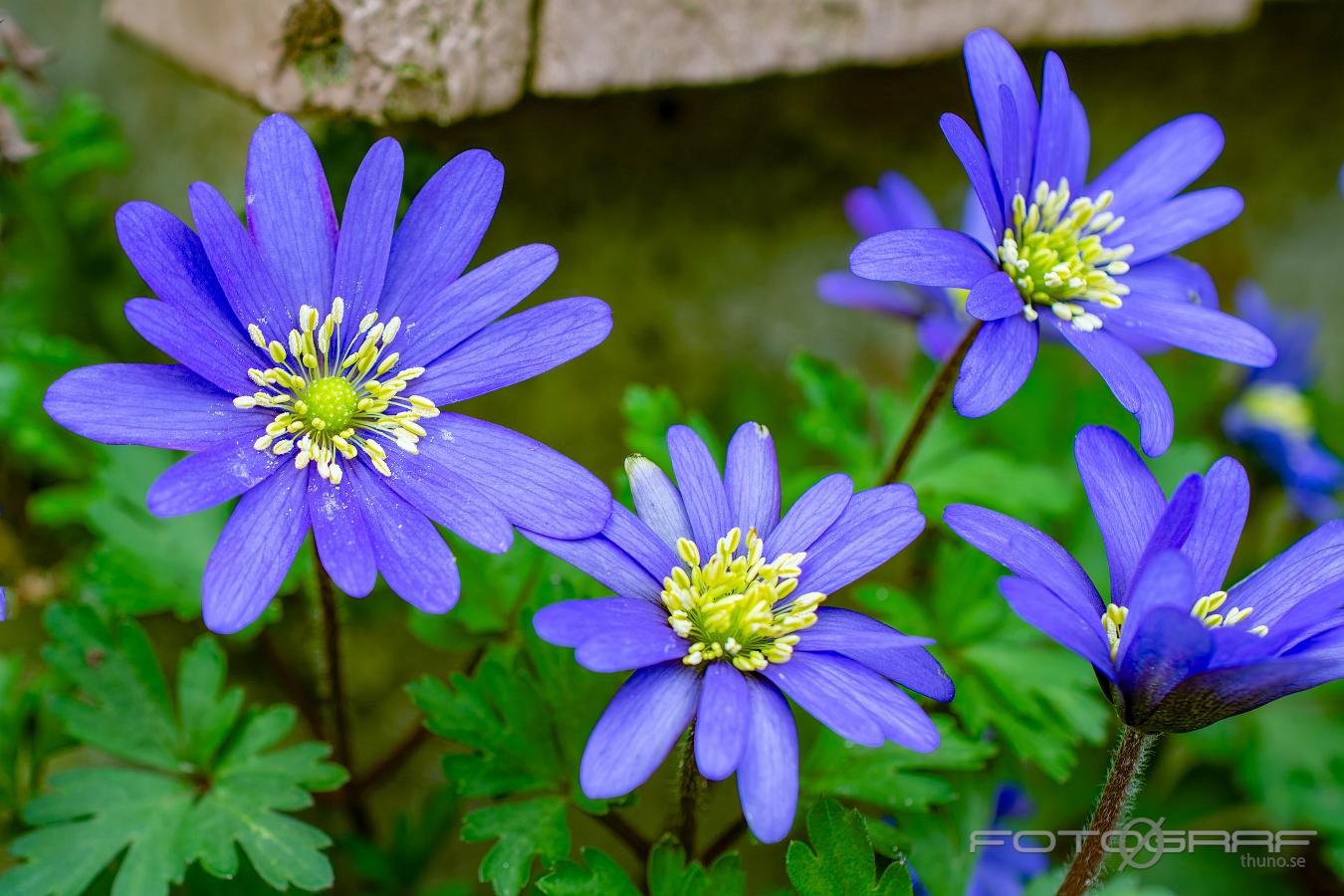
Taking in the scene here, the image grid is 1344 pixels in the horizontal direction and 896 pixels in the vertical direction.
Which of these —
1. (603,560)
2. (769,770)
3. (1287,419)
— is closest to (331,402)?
(603,560)

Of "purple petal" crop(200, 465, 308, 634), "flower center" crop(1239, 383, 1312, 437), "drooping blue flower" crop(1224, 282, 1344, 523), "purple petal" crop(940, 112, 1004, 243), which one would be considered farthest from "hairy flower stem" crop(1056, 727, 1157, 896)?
"flower center" crop(1239, 383, 1312, 437)

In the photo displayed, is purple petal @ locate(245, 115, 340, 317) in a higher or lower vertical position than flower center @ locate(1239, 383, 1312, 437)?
lower

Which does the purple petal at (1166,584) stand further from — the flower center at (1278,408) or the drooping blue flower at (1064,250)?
the flower center at (1278,408)

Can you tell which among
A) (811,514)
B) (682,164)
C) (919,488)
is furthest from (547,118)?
(811,514)

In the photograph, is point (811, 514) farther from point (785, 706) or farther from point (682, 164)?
point (682, 164)

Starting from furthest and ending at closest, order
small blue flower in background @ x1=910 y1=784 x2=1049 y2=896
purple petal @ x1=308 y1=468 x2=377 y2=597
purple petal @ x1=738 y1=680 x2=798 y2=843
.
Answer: small blue flower in background @ x1=910 y1=784 x2=1049 y2=896 → purple petal @ x1=308 y1=468 x2=377 y2=597 → purple petal @ x1=738 y1=680 x2=798 y2=843

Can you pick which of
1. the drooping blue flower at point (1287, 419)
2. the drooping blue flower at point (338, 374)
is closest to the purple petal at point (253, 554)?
the drooping blue flower at point (338, 374)

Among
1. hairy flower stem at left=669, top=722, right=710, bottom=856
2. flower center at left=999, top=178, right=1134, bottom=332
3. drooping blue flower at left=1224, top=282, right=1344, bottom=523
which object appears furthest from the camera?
drooping blue flower at left=1224, top=282, right=1344, bottom=523

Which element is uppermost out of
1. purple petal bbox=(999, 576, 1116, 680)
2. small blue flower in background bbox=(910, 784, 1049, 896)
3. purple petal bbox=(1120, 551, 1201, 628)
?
purple petal bbox=(1120, 551, 1201, 628)

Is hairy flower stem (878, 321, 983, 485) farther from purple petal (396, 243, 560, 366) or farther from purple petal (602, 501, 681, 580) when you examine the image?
purple petal (396, 243, 560, 366)
